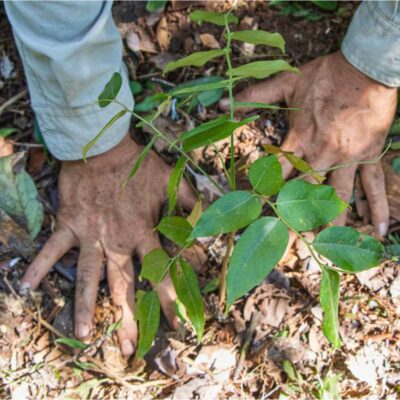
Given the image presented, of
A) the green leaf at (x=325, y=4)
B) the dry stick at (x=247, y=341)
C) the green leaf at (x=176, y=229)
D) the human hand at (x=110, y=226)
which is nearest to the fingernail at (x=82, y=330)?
the human hand at (x=110, y=226)

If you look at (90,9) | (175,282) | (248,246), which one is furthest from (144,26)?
(248,246)

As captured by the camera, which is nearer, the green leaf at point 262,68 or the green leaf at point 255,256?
the green leaf at point 255,256

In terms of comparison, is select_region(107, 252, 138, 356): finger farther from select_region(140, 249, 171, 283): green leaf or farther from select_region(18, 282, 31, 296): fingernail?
select_region(140, 249, 171, 283): green leaf

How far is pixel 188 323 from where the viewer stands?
1557 millimetres

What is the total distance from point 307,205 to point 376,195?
0.85 meters

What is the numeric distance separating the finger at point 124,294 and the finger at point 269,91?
2.23 feet

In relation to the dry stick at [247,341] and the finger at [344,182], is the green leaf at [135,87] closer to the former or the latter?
the finger at [344,182]

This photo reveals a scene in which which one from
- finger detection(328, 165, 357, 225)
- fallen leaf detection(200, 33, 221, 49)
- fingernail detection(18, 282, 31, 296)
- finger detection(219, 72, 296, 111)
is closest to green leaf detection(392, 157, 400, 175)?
finger detection(328, 165, 357, 225)

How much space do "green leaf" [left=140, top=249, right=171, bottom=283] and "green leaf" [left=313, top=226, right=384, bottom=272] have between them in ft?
1.19

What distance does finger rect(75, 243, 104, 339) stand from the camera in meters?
1.55

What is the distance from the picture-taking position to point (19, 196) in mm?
1669

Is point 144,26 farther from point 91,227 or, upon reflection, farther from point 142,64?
point 91,227

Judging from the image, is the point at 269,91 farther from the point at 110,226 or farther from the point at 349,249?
the point at 349,249

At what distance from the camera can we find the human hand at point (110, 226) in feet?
5.16
